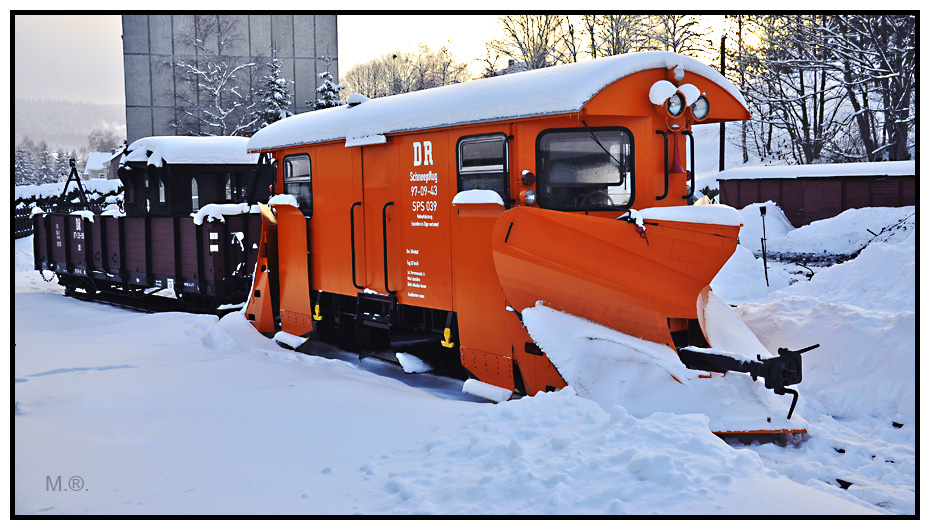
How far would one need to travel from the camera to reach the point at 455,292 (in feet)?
25.3

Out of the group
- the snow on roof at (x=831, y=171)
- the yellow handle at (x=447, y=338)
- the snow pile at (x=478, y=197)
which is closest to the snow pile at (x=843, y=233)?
the snow on roof at (x=831, y=171)

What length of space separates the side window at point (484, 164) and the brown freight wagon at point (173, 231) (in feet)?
20.4

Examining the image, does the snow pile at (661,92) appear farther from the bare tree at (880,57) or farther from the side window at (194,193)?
the bare tree at (880,57)

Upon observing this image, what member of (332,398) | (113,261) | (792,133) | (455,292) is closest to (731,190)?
(792,133)

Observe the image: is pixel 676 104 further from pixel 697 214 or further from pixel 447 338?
pixel 447 338

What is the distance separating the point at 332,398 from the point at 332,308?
388cm

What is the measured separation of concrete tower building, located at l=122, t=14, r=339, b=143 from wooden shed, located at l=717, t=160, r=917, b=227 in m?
16.3

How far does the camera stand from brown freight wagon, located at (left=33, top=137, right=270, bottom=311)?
12.9 metres

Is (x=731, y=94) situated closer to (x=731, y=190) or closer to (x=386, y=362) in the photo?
(x=386, y=362)

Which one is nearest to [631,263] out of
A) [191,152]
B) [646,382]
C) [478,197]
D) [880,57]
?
[646,382]

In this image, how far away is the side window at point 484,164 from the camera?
703cm

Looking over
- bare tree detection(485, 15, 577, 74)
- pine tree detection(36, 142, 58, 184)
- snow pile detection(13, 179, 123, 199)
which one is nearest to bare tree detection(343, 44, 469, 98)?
bare tree detection(485, 15, 577, 74)

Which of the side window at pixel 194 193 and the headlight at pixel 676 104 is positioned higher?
the headlight at pixel 676 104

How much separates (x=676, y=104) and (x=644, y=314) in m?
1.93
